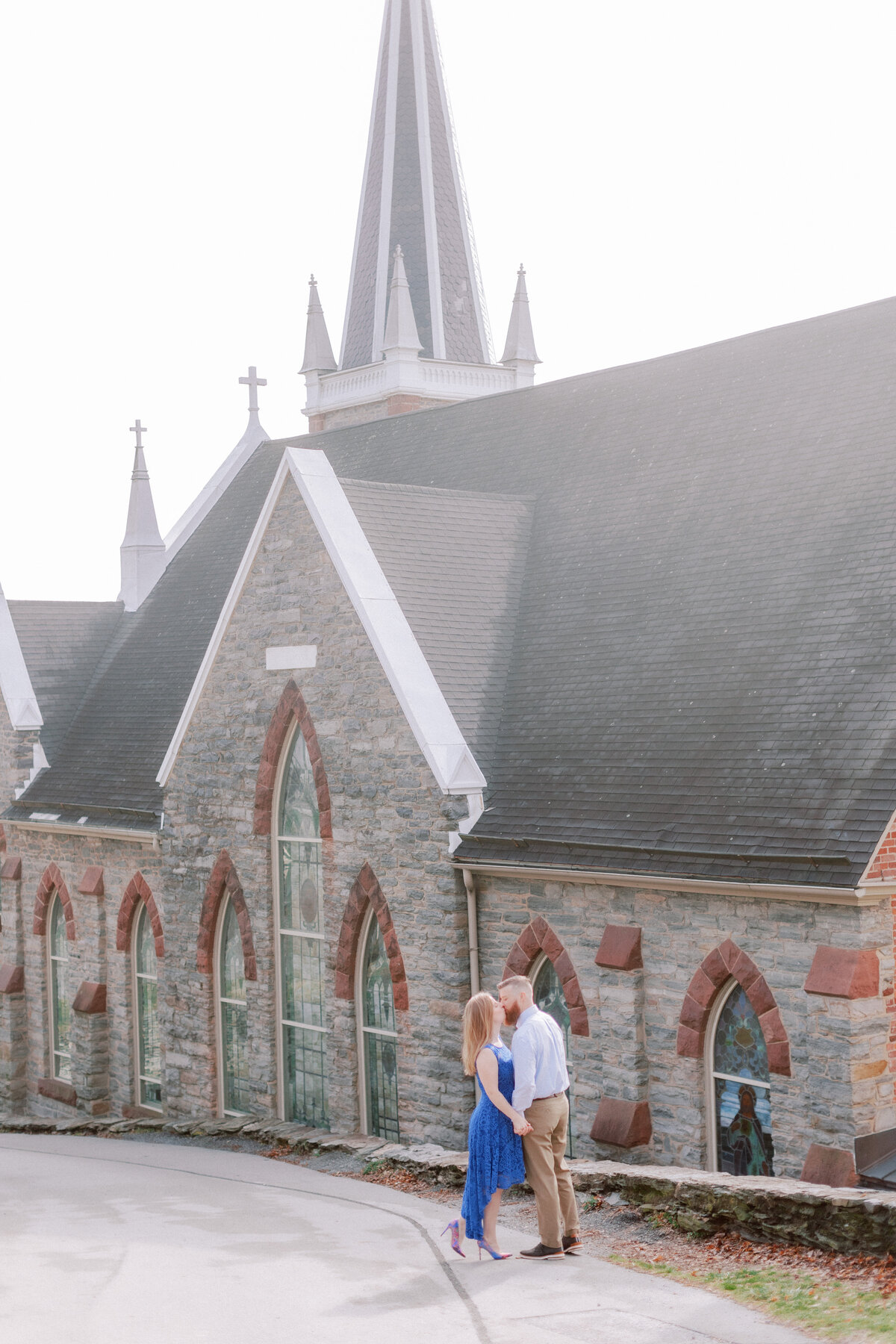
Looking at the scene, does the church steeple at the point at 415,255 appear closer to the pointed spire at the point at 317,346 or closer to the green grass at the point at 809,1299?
the pointed spire at the point at 317,346

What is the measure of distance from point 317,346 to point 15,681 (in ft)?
43.1

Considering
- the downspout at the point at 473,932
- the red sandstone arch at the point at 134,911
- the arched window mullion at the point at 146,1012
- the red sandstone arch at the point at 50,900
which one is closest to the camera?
the downspout at the point at 473,932

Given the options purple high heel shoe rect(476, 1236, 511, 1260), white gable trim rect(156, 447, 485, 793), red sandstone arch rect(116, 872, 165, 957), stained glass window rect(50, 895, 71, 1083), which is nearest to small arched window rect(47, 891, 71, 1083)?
stained glass window rect(50, 895, 71, 1083)

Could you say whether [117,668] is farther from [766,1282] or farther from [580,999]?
[766,1282]

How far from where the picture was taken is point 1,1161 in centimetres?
1662

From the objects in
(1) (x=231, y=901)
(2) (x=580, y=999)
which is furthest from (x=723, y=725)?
(1) (x=231, y=901)

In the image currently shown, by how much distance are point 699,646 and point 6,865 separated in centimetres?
1454

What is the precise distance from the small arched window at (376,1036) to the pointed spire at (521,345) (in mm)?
20139

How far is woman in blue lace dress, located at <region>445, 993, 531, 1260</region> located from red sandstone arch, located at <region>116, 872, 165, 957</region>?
12044 mm

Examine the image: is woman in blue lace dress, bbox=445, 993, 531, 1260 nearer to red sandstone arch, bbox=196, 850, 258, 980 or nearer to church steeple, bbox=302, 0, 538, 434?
red sandstone arch, bbox=196, 850, 258, 980

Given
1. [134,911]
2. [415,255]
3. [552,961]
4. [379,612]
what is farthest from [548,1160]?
[415,255]

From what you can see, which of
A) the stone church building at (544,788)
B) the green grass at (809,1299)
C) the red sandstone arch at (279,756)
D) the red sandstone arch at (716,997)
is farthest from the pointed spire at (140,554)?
the green grass at (809,1299)

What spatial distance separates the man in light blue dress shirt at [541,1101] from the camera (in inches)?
353

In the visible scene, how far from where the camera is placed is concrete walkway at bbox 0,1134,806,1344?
7910mm
